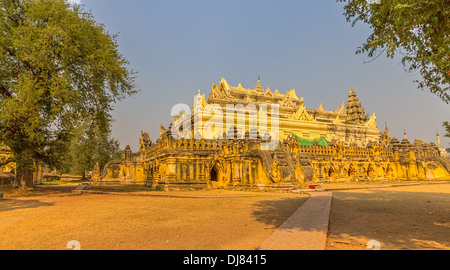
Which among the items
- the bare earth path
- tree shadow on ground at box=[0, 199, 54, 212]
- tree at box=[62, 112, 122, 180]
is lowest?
tree shadow on ground at box=[0, 199, 54, 212]

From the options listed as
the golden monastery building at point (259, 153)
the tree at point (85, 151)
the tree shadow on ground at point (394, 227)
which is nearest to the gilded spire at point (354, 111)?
the golden monastery building at point (259, 153)

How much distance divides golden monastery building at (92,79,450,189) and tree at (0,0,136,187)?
660cm

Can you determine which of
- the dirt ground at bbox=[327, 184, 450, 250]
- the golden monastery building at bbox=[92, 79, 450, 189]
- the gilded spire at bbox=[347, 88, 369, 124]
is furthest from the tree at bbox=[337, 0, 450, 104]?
the gilded spire at bbox=[347, 88, 369, 124]

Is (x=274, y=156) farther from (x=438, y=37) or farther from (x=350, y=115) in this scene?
(x=350, y=115)

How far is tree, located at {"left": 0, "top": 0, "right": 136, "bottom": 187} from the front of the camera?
1536cm

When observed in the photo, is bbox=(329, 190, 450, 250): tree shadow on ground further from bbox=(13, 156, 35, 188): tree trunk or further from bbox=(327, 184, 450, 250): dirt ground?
bbox=(13, 156, 35, 188): tree trunk

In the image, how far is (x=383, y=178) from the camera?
2978 centimetres

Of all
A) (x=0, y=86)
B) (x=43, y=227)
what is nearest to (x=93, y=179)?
(x=0, y=86)

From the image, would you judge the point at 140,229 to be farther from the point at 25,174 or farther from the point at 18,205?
the point at 25,174

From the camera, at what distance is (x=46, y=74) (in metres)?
17.0

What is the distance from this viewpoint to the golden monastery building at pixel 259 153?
18438 millimetres

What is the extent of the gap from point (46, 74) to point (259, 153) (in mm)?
14948
